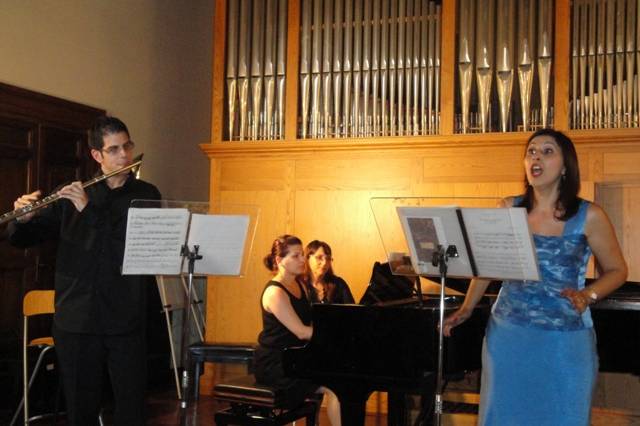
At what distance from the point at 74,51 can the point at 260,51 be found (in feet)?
4.70

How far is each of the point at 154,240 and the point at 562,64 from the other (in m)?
3.63

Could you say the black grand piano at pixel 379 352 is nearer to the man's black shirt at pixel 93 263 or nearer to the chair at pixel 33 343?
the man's black shirt at pixel 93 263

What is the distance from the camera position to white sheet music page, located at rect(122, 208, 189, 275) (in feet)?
10.2

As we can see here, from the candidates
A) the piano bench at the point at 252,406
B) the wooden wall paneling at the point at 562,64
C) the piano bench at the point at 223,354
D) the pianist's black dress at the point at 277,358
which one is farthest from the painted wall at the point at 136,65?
the wooden wall paneling at the point at 562,64

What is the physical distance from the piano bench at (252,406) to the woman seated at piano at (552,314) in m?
1.35

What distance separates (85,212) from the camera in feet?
10.3

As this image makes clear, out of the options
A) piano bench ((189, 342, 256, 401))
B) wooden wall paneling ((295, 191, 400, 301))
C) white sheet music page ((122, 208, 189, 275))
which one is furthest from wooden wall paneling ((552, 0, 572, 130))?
white sheet music page ((122, 208, 189, 275))

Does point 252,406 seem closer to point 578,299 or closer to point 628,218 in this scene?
point 578,299

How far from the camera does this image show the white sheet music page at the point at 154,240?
3105 mm

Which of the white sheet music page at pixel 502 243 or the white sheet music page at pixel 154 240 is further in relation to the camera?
the white sheet music page at pixel 154 240

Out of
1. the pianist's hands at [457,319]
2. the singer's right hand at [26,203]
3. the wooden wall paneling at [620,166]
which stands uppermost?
the wooden wall paneling at [620,166]

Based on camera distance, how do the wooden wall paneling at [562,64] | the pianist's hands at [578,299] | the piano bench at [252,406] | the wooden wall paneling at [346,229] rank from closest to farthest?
the pianist's hands at [578,299]
the piano bench at [252,406]
the wooden wall paneling at [562,64]
the wooden wall paneling at [346,229]

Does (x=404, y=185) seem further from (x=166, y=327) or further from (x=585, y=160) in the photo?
(x=166, y=327)

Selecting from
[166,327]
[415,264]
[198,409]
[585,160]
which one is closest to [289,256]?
[415,264]
